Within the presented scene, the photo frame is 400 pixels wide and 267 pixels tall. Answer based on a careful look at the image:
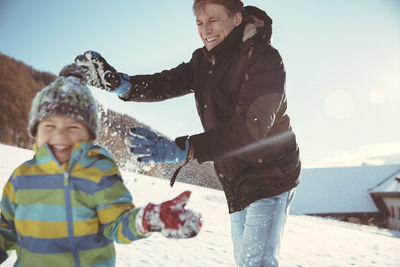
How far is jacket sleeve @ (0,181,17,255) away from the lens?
122cm

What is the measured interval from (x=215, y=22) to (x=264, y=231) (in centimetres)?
139

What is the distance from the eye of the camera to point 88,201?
1.14 meters

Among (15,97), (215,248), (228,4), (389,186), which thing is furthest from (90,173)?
(389,186)

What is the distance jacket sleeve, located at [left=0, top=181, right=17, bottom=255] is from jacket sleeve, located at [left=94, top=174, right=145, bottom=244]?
414 mm

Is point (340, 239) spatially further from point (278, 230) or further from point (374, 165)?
point (374, 165)

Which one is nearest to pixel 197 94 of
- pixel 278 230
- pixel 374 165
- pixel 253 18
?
pixel 253 18

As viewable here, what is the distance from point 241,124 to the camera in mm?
1535

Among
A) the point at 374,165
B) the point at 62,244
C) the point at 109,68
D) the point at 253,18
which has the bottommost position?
the point at 374,165

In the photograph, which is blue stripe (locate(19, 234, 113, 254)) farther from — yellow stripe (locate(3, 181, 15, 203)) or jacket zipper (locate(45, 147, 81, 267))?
yellow stripe (locate(3, 181, 15, 203))

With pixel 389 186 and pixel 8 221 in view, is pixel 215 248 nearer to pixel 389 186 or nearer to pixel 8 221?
pixel 8 221

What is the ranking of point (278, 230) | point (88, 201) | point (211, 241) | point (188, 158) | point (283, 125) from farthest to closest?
point (211, 241)
point (283, 125)
point (278, 230)
point (188, 158)
point (88, 201)

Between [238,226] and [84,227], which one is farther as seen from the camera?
[238,226]

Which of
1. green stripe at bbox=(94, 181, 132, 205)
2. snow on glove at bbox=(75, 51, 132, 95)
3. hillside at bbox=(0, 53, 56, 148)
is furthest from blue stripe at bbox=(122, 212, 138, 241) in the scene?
hillside at bbox=(0, 53, 56, 148)

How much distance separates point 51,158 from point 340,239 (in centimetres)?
1202
